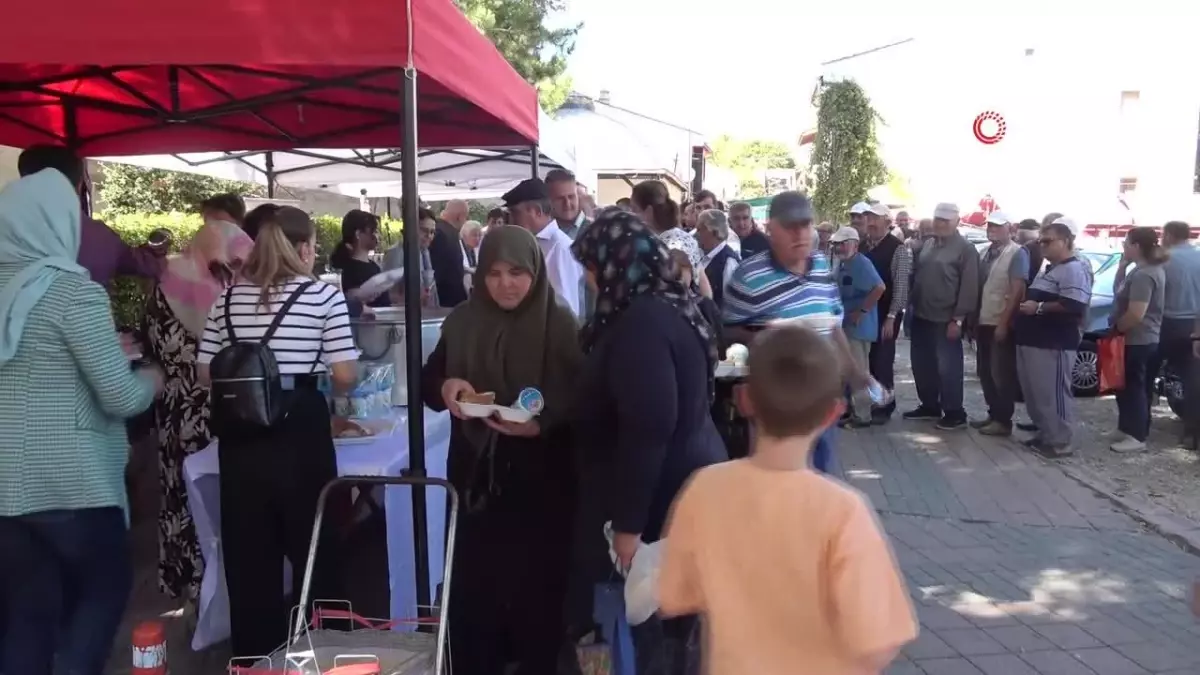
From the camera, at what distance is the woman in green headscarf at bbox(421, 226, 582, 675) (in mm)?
2959

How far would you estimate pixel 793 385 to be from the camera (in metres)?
1.83

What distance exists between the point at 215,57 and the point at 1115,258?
1115 centimetres

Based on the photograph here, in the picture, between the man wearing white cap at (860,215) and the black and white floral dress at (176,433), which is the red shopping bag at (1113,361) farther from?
the black and white floral dress at (176,433)

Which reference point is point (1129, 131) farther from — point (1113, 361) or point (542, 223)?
point (542, 223)

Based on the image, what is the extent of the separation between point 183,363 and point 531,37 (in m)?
17.7

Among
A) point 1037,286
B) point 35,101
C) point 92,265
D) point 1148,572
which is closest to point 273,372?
point 92,265

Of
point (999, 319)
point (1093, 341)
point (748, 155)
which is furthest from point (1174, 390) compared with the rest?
point (748, 155)

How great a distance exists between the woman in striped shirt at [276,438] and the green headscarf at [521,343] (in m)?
0.46

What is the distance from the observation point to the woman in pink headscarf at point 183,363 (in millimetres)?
3777

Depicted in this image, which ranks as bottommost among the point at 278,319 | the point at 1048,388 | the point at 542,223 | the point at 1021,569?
the point at 1021,569

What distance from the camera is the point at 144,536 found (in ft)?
17.5

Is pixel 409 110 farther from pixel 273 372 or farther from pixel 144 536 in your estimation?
pixel 144 536

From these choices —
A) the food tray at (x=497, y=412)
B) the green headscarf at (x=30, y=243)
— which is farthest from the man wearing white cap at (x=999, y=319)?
the green headscarf at (x=30, y=243)

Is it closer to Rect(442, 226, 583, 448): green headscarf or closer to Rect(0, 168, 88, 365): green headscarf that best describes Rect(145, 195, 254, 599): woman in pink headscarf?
Rect(0, 168, 88, 365): green headscarf
